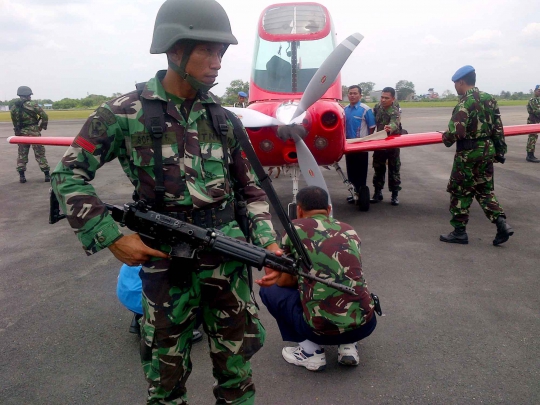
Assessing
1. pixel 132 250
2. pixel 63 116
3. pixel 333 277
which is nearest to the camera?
pixel 132 250

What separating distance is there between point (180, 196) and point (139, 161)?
0.22 m

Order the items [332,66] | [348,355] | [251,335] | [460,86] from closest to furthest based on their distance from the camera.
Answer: [251,335]
[348,355]
[332,66]
[460,86]

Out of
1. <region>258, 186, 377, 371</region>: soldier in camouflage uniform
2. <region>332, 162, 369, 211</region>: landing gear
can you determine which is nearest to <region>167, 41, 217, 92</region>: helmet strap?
<region>258, 186, 377, 371</region>: soldier in camouflage uniform

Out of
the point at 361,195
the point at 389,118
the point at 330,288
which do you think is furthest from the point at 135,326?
the point at 389,118

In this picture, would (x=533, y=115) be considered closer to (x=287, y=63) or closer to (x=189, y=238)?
(x=287, y=63)

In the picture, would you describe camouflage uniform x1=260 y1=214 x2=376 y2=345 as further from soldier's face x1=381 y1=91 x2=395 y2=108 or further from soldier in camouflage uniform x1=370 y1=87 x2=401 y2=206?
soldier's face x1=381 y1=91 x2=395 y2=108

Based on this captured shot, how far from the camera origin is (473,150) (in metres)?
4.89

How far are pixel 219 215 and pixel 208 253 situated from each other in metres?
0.18

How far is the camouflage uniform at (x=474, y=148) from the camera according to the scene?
482 cm

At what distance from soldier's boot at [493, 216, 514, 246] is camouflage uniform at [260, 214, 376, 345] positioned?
290 centimetres

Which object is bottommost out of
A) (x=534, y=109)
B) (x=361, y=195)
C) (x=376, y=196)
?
(x=376, y=196)

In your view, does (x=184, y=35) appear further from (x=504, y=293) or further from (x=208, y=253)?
(x=504, y=293)

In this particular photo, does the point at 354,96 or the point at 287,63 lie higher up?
the point at 287,63

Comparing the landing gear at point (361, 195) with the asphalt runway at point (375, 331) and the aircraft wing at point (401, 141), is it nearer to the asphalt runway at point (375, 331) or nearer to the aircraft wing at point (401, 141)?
the aircraft wing at point (401, 141)
